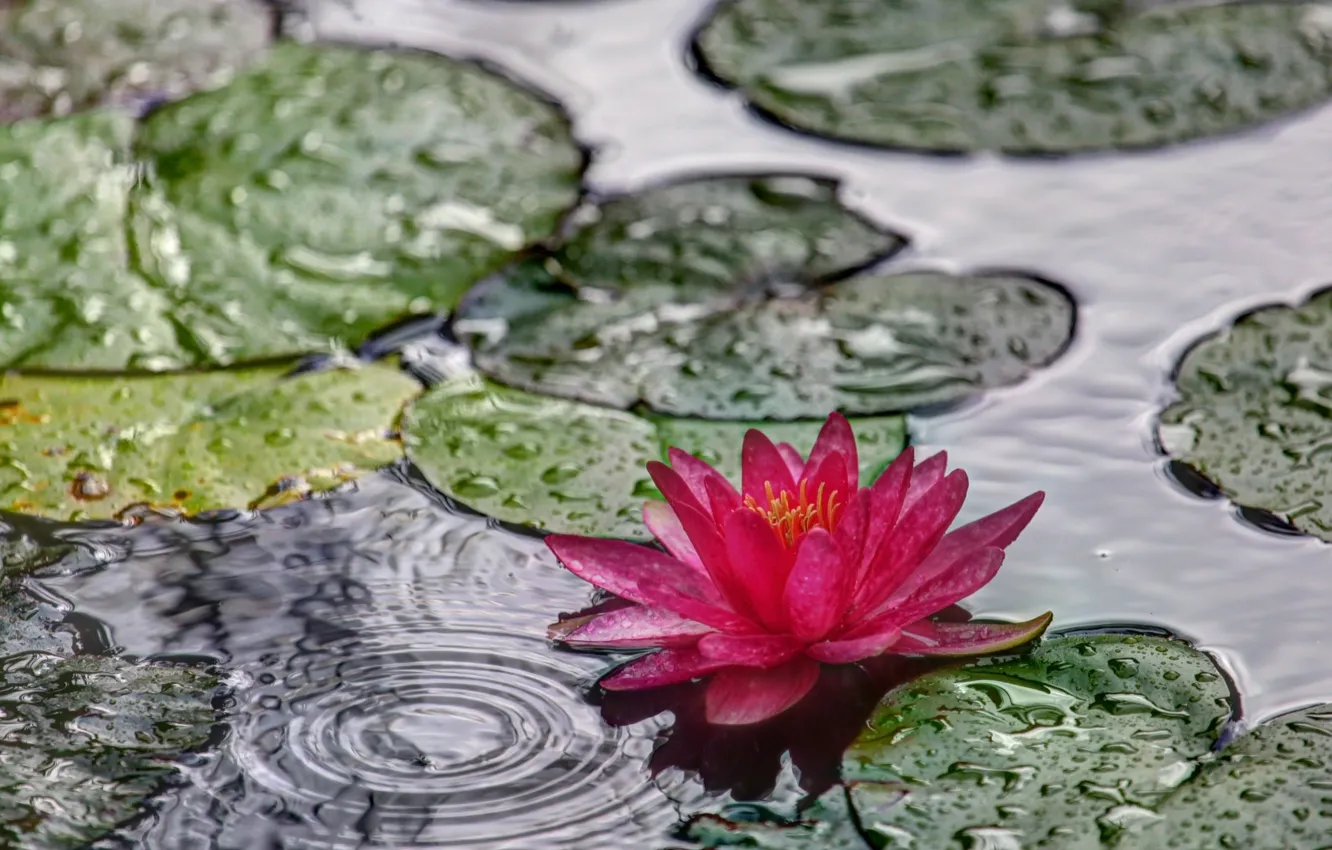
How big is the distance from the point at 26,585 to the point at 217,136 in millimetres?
1218

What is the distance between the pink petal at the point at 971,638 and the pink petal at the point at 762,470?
0.74 feet

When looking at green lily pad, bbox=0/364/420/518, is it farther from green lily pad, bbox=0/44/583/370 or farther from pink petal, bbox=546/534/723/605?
pink petal, bbox=546/534/723/605

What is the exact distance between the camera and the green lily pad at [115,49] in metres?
2.95

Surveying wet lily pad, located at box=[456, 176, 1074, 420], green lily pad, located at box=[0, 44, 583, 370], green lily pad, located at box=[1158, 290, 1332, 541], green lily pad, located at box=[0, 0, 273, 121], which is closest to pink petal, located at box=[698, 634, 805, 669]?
wet lily pad, located at box=[456, 176, 1074, 420]

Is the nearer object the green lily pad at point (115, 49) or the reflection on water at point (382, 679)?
the reflection on water at point (382, 679)

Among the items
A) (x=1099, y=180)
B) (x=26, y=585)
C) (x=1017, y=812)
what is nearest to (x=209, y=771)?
(x=26, y=585)

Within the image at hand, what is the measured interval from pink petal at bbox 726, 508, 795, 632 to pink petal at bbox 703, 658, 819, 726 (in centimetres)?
7

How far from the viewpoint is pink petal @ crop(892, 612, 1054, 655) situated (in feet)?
5.39

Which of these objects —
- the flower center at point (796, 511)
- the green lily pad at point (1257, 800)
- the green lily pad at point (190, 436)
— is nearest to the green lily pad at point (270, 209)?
the green lily pad at point (190, 436)

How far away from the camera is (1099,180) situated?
2729 mm

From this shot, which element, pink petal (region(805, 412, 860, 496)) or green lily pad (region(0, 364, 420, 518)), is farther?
green lily pad (region(0, 364, 420, 518))

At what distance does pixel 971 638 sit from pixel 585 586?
50cm

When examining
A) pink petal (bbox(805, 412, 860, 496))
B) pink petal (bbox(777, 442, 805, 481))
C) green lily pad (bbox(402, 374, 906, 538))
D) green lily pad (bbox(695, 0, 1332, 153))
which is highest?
green lily pad (bbox(695, 0, 1332, 153))

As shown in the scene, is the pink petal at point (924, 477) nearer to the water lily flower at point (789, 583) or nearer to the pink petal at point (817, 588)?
the water lily flower at point (789, 583)
